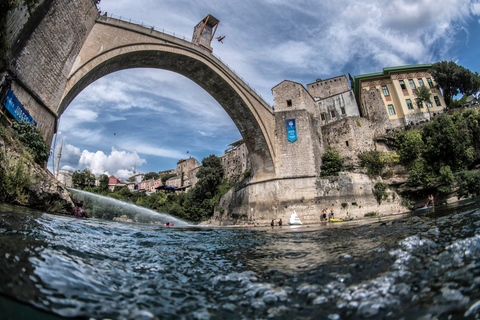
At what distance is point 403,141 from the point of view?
1964 centimetres

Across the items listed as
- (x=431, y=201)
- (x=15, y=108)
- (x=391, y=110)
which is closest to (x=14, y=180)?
(x=15, y=108)

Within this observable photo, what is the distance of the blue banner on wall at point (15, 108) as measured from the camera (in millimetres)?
6500

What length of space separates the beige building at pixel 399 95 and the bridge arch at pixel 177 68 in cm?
1202

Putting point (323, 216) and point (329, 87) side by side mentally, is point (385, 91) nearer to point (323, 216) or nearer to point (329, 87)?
point (329, 87)

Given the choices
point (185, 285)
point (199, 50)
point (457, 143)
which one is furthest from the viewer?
point (457, 143)

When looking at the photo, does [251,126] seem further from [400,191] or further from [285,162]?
[400,191]

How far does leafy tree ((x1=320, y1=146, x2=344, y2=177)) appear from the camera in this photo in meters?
18.3

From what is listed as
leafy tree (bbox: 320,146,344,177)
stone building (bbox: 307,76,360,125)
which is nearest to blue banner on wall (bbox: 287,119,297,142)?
leafy tree (bbox: 320,146,344,177)

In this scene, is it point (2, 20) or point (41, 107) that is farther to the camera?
point (41, 107)

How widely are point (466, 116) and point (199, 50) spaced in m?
20.2

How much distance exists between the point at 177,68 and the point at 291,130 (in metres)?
Result: 9.38

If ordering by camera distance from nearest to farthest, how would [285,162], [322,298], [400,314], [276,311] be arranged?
[400,314] < [276,311] < [322,298] < [285,162]

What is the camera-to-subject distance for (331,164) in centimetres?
1872

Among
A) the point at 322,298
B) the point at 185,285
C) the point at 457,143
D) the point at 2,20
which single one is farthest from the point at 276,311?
the point at 457,143
